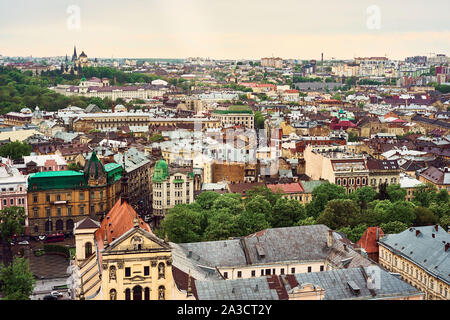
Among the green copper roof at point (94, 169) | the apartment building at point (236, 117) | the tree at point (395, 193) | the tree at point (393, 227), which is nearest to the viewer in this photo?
the tree at point (393, 227)

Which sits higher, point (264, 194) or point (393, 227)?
point (264, 194)

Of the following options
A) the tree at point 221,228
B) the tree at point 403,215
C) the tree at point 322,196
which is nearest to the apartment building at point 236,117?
the tree at point 322,196

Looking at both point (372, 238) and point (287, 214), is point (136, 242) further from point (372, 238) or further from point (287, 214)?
point (287, 214)

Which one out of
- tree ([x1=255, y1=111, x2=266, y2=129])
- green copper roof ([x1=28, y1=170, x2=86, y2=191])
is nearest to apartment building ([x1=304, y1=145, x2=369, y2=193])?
green copper roof ([x1=28, y1=170, x2=86, y2=191])

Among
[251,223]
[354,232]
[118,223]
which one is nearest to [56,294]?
[118,223]

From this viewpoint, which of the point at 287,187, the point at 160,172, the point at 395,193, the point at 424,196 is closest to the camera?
the point at 160,172

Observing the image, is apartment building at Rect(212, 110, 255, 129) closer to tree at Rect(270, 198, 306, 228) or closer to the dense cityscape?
the dense cityscape

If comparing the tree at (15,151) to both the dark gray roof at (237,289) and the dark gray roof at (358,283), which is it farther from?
the dark gray roof at (358,283)
